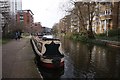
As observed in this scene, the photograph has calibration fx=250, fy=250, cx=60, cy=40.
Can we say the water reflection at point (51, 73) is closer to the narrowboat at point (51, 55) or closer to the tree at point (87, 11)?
the narrowboat at point (51, 55)

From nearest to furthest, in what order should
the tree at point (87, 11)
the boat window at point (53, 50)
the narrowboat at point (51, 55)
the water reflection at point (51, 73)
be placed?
1. the water reflection at point (51, 73)
2. the narrowboat at point (51, 55)
3. the boat window at point (53, 50)
4. the tree at point (87, 11)

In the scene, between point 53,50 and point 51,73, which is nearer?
point 51,73

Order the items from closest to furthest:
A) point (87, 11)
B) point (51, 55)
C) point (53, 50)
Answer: point (51, 55), point (53, 50), point (87, 11)

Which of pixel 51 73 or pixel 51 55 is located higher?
pixel 51 55

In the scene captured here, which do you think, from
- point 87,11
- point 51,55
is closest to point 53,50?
point 51,55

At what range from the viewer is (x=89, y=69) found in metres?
18.8

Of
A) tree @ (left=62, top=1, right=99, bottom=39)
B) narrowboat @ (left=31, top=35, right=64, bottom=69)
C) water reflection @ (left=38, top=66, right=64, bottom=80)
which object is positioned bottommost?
water reflection @ (left=38, top=66, right=64, bottom=80)

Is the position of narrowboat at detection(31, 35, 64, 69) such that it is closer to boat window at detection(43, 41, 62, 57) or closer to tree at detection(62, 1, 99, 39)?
boat window at detection(43, 41, 62, 57)

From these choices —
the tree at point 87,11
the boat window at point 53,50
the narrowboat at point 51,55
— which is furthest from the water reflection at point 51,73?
the tree at point 87,11

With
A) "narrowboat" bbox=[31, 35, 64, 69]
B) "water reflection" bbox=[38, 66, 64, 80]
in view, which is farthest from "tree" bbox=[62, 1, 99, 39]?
"water reflection" bbox=[38, 66, 64, 80]

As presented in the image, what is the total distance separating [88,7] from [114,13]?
12659mm

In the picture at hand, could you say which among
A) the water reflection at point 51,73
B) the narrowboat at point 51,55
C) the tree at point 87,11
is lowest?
the water reflection at point 51,73

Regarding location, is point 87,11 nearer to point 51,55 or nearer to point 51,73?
point 51,55

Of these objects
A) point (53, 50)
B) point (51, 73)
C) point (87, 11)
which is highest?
point (87, 11)
